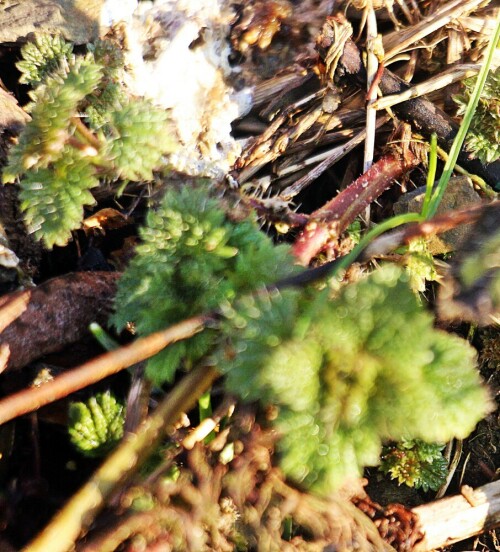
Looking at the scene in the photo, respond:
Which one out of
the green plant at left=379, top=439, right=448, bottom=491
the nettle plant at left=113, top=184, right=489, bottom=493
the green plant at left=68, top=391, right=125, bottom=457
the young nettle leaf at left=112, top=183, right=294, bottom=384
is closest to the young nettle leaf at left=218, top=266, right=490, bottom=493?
the nettle plant at left=113, top=184, right=489, bottom=493

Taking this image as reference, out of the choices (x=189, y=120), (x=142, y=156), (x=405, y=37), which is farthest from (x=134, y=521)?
(x=405, y=37)

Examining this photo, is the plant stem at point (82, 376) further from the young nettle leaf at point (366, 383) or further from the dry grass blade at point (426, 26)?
the dry grass blade at point (426, 26)

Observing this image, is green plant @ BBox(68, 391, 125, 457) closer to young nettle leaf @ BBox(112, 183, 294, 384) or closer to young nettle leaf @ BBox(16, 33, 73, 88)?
young nettle leaf @ BBox(112, 183, 294, 384)

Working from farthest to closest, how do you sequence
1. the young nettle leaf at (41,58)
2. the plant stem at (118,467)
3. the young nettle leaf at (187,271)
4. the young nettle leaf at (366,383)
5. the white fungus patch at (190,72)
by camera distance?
the white fungus patch at (190,72), the young nettle leaf at (41,58), the young nettle leaf at (187,271), the plant stem at (118,467), the young nettle leaf at (366,383)

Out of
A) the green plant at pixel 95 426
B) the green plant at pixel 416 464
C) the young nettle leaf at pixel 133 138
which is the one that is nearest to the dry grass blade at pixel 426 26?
the young nettle leaf at pixel 133 138

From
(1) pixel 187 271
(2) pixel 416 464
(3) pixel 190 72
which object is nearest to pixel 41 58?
(3) pixel 190 72

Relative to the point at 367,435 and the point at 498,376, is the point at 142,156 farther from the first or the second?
the point at 498,376

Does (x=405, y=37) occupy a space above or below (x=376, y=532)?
above

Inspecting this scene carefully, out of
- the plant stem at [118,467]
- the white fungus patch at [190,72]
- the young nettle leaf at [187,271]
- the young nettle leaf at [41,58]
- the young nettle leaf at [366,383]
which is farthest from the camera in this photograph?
the white fungus patch at [190,72]
